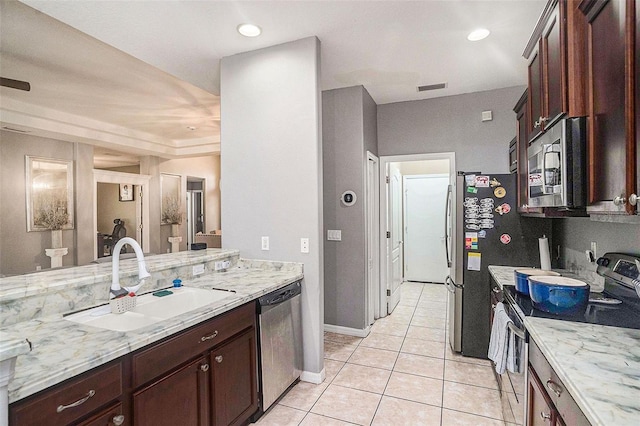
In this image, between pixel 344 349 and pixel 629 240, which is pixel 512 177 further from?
pixel 344 349

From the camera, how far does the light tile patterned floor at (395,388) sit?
2.19 meters

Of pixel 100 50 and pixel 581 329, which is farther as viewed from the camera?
pixel 100 50

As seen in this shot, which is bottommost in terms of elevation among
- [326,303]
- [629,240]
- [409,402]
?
[409,402]

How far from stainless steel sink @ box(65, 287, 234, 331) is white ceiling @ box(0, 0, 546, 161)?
1.96 meters

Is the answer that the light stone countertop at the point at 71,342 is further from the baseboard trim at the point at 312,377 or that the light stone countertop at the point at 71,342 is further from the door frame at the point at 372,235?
the door frame at the point at 372,235

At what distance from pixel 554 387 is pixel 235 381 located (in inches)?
64.3

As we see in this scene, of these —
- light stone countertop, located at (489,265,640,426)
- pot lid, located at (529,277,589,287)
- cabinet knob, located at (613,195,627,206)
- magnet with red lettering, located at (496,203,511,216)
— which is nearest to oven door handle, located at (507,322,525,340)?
light stone countertop, located at (489,265,640,426)

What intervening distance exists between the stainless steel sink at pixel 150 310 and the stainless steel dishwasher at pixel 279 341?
13.6 inches

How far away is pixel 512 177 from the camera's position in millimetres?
2891

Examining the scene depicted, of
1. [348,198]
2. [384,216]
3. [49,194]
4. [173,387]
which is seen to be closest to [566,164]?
[173,387]

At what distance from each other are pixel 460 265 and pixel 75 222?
6475 mm

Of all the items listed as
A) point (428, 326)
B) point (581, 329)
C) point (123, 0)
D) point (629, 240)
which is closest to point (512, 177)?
point (629, 240)

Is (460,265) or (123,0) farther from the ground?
(123,0)

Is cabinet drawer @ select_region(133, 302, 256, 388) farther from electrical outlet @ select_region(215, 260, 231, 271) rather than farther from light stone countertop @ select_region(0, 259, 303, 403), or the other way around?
electrical outlet @ select_region(215, 260, 231, 271)
